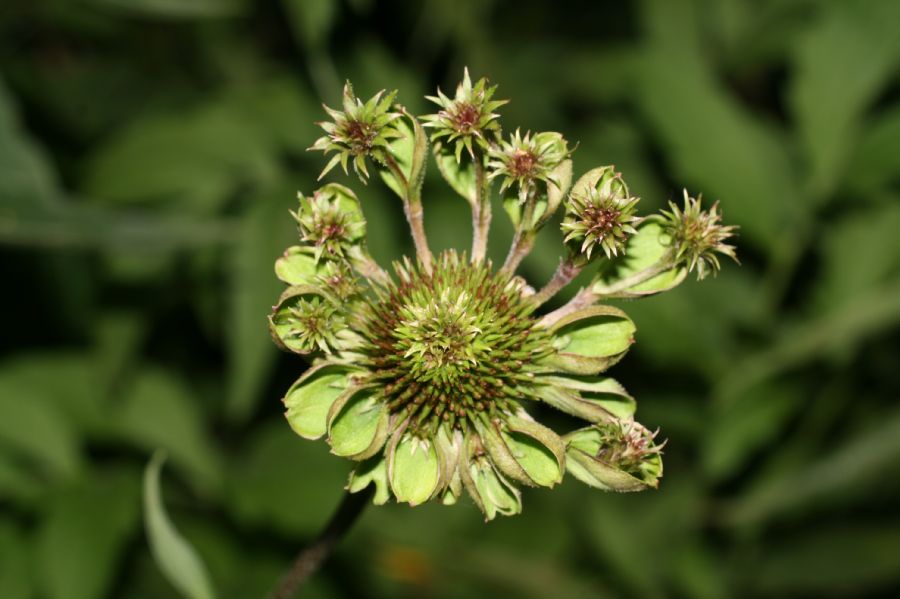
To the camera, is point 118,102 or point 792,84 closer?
point 792,84

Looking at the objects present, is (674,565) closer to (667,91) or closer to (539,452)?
(667,91)

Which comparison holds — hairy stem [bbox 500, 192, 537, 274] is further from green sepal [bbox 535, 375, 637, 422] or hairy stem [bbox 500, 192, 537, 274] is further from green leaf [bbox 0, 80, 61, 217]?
green leaf [bbox 0, 80, 61, 217]

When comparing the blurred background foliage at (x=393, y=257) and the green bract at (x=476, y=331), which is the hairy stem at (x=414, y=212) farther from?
the blurred background foliage at (x=393, y=257)

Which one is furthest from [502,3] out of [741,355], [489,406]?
[489,406]

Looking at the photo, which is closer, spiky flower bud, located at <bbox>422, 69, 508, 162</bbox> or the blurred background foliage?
spiky flower bud, located at <bbox>422, 69, 508, 162</bbox>

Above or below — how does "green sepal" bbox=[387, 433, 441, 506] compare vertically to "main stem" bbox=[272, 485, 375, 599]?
above

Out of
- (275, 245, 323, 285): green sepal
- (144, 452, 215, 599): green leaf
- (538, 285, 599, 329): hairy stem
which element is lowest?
(144, 452, 215, 599): green leaf

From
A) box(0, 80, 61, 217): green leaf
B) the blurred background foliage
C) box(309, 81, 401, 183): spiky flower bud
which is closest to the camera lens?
box(309, 81, 401, 183): spiky flower bud

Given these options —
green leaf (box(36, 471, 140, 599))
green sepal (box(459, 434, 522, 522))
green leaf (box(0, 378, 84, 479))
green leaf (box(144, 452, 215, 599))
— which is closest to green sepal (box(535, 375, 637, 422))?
green sepal (box(459, 434, 522, 522))
